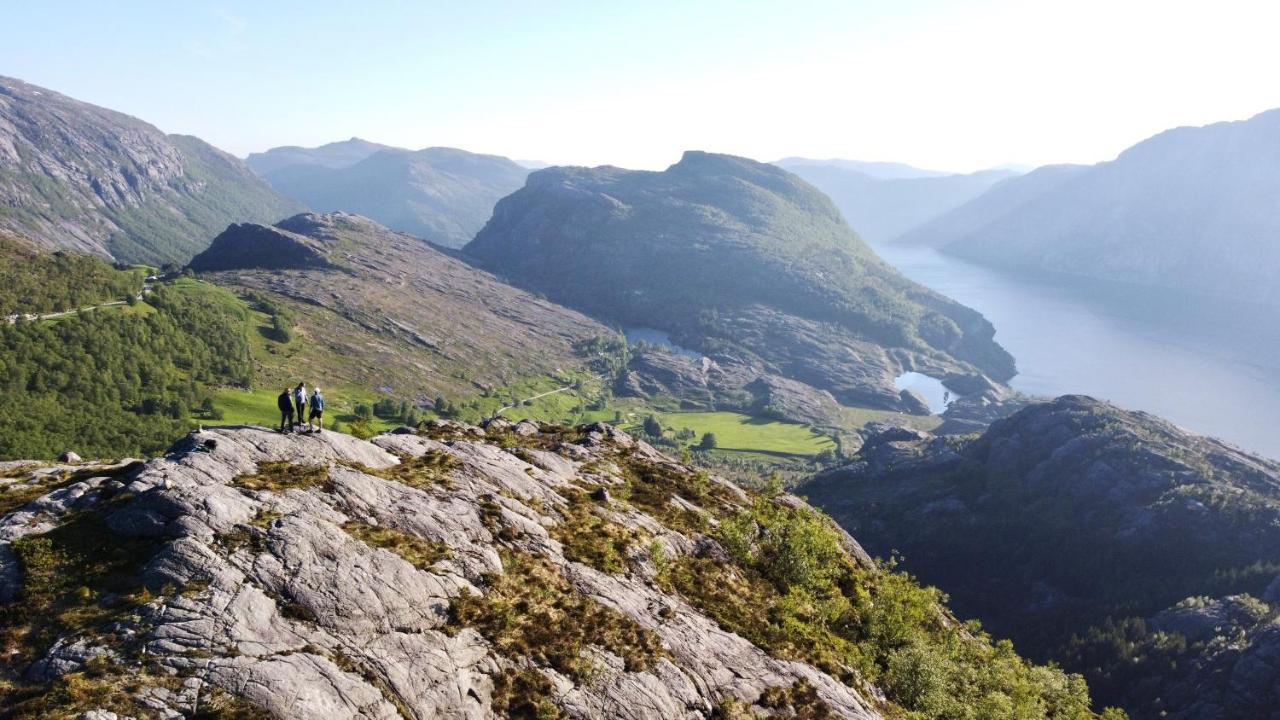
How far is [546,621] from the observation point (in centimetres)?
3153

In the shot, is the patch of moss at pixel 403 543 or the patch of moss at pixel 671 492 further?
the patch of moss at pixel 671 492

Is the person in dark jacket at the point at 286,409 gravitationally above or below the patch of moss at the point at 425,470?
above

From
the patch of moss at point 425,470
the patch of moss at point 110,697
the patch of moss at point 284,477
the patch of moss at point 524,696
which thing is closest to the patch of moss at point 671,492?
the patch of moss at point 425,470

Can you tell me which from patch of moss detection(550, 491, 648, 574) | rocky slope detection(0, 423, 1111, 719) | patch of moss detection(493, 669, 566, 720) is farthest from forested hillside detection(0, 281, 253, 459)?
patch of moss detection(493, 669, 566, 720)

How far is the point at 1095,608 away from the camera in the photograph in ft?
532

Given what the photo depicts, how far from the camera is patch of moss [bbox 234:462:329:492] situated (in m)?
32.1

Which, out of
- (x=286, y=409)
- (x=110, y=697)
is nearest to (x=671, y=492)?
(x=286, y=409)

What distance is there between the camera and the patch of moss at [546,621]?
29.6 metres

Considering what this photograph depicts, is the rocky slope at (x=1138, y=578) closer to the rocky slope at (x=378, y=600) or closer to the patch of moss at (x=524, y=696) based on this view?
the rocky slope at (x=378, y=600)

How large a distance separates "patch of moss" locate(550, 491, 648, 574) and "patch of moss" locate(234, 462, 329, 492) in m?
13.4

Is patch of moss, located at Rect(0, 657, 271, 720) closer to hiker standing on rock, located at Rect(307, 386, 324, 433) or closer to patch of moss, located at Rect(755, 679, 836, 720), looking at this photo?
hiker standing on rock, located at Rect(307, 386, 324, 433)

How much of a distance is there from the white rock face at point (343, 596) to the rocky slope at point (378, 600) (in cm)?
9

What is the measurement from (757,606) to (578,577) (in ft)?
43.4

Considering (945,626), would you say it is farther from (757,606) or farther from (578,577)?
(578,577)
